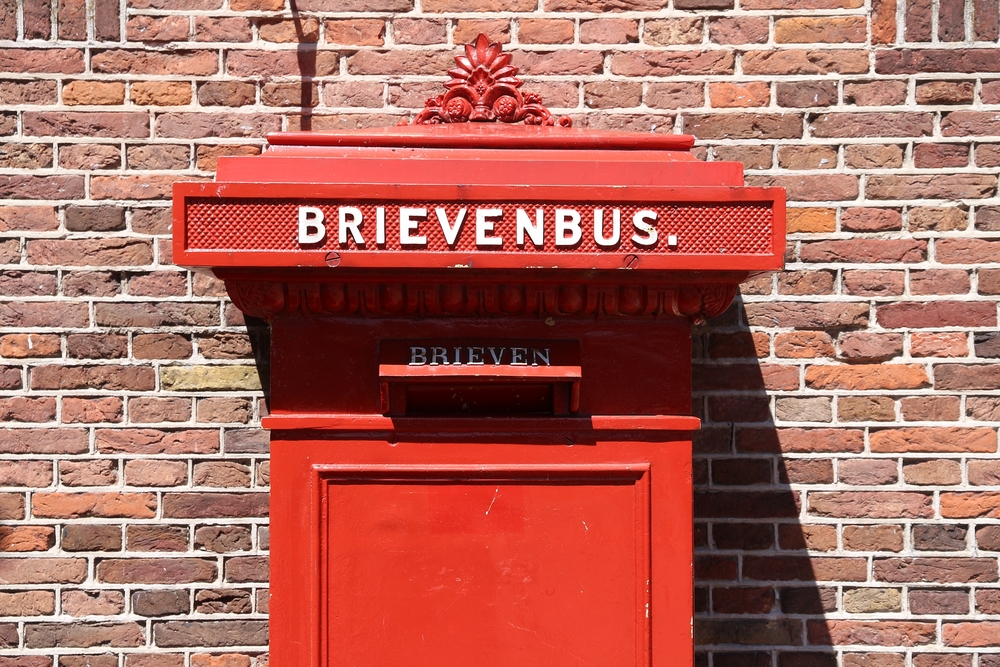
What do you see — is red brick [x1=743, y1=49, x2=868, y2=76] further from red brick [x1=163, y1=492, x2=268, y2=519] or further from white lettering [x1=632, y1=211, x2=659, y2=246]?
red brick [x1=163, y1=492, x2=268, y2=519]

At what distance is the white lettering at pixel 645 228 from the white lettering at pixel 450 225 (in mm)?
304

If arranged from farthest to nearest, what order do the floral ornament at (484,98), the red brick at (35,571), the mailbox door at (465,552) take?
the red brick at (35,571), the floral ornament at (484,98), the mailbox door at (465,552)

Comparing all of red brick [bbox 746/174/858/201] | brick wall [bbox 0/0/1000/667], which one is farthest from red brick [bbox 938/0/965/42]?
red brick [bbox 746/174/858/201]

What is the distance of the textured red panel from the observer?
1.36 meters

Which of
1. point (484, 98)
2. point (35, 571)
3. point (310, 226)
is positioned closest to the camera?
point (310, 226)

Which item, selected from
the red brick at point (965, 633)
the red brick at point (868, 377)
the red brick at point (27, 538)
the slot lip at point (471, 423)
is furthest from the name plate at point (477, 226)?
the red brick at point (965, 633)

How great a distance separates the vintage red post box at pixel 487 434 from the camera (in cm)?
143

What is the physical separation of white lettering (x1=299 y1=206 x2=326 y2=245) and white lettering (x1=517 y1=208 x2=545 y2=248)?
13.4 inches

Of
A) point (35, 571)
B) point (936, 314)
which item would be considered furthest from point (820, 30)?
point (35, 571)

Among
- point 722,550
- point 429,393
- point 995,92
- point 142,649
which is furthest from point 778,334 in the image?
point 142,649

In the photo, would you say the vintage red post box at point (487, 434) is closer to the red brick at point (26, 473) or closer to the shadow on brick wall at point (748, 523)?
the shadow on brick wall at point (748, 523)

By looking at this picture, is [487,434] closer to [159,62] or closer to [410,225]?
[410,225]

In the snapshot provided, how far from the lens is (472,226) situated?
1.38 meters

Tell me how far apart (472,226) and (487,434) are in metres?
0.39
